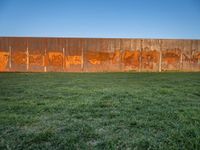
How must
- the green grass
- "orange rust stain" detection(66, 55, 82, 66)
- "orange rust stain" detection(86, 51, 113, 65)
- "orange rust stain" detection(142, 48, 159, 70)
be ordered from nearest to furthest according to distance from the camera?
the green grass, "orange rust stain" detection(66, 55, 82, 66), "orange rust stain" detection(86, 51, 113, 65), "orange rust stain" detection(142, 48, 159, 70)

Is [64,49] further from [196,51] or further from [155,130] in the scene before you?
[155,130]

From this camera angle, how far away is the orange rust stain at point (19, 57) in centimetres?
1591

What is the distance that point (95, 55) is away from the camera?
1619 centimetres

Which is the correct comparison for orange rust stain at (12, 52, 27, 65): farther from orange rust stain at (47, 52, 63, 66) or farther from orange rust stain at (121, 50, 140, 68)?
orange rust stain at (121, 50, 140, 68)

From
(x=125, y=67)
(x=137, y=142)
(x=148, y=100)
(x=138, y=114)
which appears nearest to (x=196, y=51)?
(x=125, y=67)

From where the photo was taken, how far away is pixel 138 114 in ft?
11.6

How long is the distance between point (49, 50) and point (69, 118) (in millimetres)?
13181

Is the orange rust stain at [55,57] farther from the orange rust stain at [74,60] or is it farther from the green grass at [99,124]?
the green grass at [99,124]

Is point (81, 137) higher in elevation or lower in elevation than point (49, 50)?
lower

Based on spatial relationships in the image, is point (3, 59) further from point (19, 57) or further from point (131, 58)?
point (131, 58)

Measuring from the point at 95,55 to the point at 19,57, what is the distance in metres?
4.72

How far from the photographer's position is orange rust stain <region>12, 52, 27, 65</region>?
52.2 feet

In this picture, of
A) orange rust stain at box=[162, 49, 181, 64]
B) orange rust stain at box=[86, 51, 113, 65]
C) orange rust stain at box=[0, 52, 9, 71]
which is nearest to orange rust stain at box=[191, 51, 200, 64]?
orange rust stain at box=[162, 49, 181, 64]

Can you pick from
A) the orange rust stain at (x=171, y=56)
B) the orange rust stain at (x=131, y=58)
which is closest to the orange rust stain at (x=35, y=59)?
the orange rust stain at (x=131, y=58)
